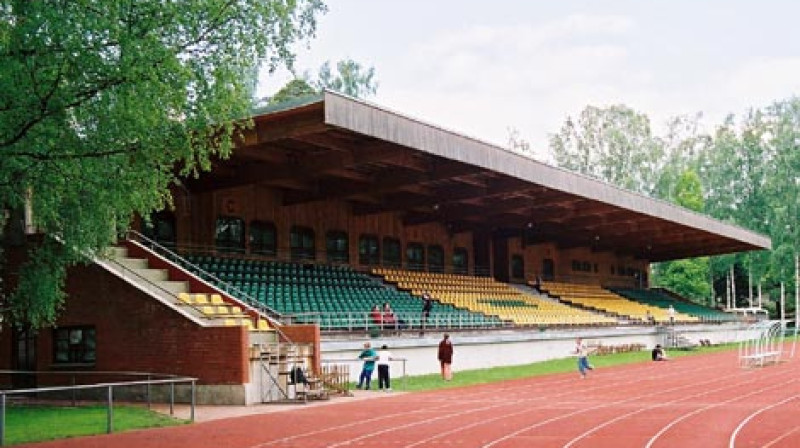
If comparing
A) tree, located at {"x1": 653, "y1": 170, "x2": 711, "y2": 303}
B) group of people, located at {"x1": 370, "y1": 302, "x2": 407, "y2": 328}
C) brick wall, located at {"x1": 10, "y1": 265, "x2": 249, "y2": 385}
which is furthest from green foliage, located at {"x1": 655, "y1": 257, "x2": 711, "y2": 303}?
brick wall, located at {"x1": 10, "y1": 265, "x2": 249, "y2": 385}

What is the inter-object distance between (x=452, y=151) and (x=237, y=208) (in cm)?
848

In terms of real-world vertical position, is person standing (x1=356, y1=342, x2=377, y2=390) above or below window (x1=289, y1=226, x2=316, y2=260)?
below

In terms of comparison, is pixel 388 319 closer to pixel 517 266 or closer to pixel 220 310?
pixel 220 310

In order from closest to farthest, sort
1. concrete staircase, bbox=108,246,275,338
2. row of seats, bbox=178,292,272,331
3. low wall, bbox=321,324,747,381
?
1. concrete staircase, bbox=108,246,275,338
2. row of seats, bbox=178,292,272,331
3. low wall, bbox=321,324,747,381

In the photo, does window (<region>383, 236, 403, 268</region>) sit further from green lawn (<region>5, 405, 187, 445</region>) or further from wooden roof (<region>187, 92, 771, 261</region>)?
green lawn (<region>5, 405, 187, 445</region>)

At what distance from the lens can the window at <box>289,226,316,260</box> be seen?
117ft

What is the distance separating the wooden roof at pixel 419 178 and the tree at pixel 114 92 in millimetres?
9040

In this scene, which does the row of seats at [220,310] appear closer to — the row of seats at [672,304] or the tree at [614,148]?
the row of seats at [672,304]

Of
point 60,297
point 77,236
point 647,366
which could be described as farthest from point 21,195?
point 647,366

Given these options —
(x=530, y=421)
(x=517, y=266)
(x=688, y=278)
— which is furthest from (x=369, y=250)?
(x=688, y=278)

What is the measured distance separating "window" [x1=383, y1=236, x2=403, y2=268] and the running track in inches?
641

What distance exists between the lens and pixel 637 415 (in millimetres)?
16938

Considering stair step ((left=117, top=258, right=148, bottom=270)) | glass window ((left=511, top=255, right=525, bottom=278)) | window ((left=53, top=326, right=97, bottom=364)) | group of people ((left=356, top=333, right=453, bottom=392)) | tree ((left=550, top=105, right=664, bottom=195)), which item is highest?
tree ((left=550, top=105, right=664, bottom=195))

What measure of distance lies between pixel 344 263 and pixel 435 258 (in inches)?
314
